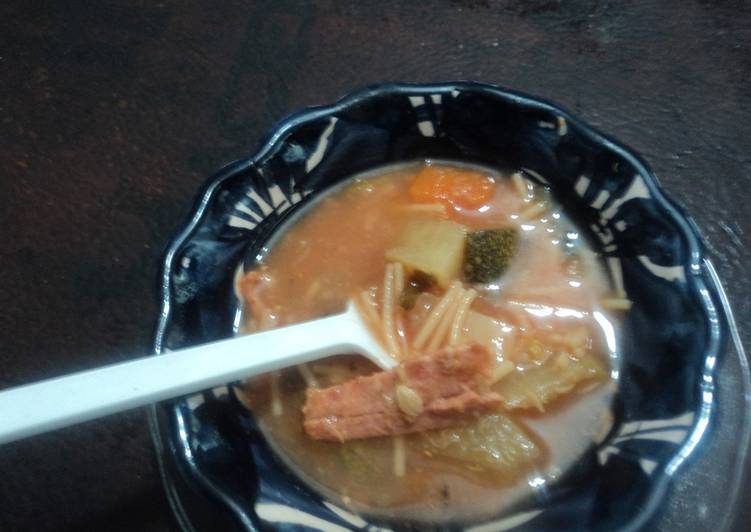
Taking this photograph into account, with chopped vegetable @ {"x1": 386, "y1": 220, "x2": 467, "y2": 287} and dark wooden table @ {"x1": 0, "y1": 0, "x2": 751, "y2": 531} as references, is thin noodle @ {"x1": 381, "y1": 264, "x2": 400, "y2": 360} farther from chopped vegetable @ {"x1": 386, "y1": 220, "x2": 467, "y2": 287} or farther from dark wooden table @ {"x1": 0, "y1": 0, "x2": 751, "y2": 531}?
dark wooden table @ {"x1": 0, "y1": 0, "x2": 751, "y2": 531}

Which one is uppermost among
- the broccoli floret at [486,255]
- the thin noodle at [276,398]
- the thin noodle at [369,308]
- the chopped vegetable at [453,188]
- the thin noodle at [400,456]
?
the chopped vegetable at [453,188]

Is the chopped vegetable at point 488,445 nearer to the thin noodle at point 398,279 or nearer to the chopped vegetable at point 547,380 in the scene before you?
the chopped vegetable at point 547,380

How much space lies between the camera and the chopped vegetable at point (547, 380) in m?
1.32

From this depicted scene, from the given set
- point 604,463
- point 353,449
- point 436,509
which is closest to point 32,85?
point 353,449

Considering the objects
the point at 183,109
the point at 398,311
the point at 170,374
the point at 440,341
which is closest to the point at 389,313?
the point at 398,311

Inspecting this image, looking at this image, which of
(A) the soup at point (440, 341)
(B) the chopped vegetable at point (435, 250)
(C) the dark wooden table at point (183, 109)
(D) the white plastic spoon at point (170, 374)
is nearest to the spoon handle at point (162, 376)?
(D) the white plastic spoon at point (170, 374)

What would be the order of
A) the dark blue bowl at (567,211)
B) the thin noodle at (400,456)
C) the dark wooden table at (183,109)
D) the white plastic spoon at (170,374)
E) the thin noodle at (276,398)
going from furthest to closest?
the dark wooden table at (183,109), the thin noodle at (276,398), the thin noodle at (400,456), the dark blue bowl at (567,211), the white plastic spoon at (170,374)

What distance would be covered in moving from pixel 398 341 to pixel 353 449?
0.25 meters

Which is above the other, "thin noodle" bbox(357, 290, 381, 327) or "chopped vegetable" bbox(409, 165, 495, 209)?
"chopped vegetable" bbox(409, 165, 495, 209)

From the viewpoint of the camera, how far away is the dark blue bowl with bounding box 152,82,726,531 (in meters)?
1.17

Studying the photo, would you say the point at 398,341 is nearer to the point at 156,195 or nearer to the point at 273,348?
the point at 273,348

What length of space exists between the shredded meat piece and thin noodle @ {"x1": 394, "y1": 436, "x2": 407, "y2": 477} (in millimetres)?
Answer: 27

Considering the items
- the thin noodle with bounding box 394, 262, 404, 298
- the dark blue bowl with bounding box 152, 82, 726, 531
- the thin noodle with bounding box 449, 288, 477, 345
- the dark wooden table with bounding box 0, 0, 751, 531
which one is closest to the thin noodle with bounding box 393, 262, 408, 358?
the thin noodle with bounding box 394, 262, 404, 298

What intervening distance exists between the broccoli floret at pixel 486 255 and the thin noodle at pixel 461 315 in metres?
0.04
